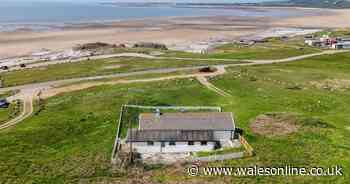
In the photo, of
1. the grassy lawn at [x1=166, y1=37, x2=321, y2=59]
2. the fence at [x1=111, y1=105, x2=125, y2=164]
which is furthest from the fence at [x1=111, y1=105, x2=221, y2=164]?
the grassy lawn at [x1=166, y1=37, x2=321, y2=59]

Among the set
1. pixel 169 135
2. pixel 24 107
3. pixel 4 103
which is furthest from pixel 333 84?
pixel 4 103

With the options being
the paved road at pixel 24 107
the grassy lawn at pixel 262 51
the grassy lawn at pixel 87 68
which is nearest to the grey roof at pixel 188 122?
the paved road at pixel 24 107

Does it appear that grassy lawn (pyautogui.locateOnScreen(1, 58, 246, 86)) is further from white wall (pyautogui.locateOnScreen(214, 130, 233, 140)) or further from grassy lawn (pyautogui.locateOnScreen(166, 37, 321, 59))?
white wall (pyautogui.locateOnScreen(214, 130, 233, 140))

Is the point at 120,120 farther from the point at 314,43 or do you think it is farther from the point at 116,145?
the point at 314,43

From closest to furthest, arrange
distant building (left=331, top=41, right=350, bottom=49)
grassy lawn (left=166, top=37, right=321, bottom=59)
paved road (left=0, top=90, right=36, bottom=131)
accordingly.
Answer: paved road (left=0, top=90, right=36, bottom=131)
grassy lawn (left=166, top=37, right=321, bottom=59)
distant building (left=331, top=41, right=350, bottom=49)

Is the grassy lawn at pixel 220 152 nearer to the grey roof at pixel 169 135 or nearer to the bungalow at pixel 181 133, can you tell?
the bungalow at pixel 181 133
